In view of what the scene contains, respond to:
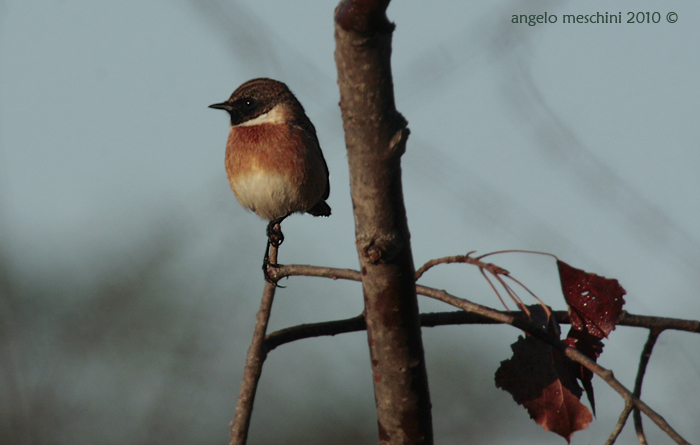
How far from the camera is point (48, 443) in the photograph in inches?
305

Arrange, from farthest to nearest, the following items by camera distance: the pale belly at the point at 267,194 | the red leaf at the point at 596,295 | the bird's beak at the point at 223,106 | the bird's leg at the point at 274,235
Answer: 1. the bird's beak at the point at 223,106
2. the pale belly at the point at 267,194
3. the bird's leg at the point at 274,235
4. the red leaf at the point at 596,295

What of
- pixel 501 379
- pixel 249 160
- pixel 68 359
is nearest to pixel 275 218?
pixel 249 160

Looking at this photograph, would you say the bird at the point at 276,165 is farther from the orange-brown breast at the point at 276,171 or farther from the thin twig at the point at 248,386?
the thin twig at the point at 248,386

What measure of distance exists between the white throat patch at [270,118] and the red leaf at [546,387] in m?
3.19

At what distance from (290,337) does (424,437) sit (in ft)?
3.26

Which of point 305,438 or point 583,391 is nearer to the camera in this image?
point 583,391

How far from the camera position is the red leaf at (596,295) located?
2.50 meters

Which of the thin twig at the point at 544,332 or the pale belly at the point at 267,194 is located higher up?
the pale belly at the point at 267,194

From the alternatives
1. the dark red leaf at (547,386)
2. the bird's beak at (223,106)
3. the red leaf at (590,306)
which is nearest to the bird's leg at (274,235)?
the bird's beak at (223,106)

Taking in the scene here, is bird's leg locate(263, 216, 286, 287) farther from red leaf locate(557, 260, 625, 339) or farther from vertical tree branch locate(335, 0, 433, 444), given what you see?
vertical tree branch locate(335, 0, 433, 444)

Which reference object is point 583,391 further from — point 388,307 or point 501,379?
point 388,307

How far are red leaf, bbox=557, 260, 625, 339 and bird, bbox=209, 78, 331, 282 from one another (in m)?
2.51

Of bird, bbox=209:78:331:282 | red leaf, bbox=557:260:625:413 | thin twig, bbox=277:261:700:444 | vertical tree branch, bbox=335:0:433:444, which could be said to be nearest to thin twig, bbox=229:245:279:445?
thin twig, bbox=277:261:700:444

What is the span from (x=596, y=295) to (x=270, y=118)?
11.2ft
